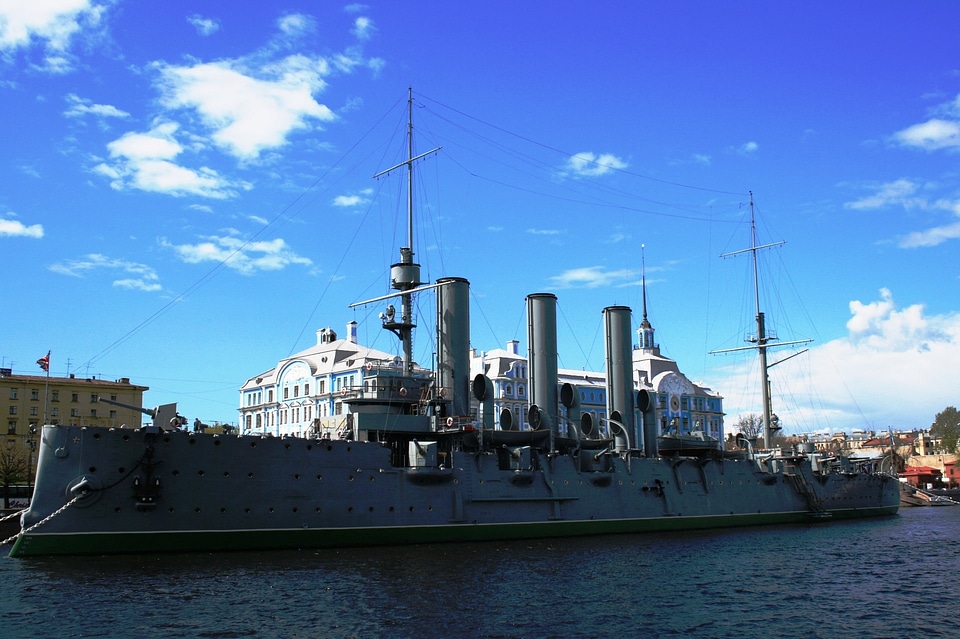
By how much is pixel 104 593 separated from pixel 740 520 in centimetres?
2925

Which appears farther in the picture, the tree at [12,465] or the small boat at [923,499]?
the small boat at [923,499]

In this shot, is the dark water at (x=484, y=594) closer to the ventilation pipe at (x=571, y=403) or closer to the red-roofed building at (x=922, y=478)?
the ventilation pipe at (x=571, y=403)

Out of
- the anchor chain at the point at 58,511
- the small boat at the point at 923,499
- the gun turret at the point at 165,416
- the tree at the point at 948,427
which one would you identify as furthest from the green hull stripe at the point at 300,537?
the tree at the point at 948,427

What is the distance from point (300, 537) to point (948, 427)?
111957mm

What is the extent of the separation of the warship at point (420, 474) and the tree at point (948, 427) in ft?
243

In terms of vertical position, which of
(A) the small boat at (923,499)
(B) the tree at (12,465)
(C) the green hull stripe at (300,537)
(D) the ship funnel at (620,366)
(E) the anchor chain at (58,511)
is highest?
(D) the ship funnel at (620,366)

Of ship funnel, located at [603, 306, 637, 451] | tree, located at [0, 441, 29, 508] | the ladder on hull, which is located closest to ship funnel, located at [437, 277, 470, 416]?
ship funnel, located at [603, 306, 637, 451]

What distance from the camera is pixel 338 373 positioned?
62781 mm

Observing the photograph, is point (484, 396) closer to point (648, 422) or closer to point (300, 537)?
point (300, 537)

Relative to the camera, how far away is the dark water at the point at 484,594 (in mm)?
16000

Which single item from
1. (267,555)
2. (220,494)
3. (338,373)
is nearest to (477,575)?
(267,555)

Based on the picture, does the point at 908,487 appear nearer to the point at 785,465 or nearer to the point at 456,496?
the point at 785,465

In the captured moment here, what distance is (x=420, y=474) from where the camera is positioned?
27891 mm

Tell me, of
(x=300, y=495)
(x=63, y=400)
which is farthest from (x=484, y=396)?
(x=63, y=400)
